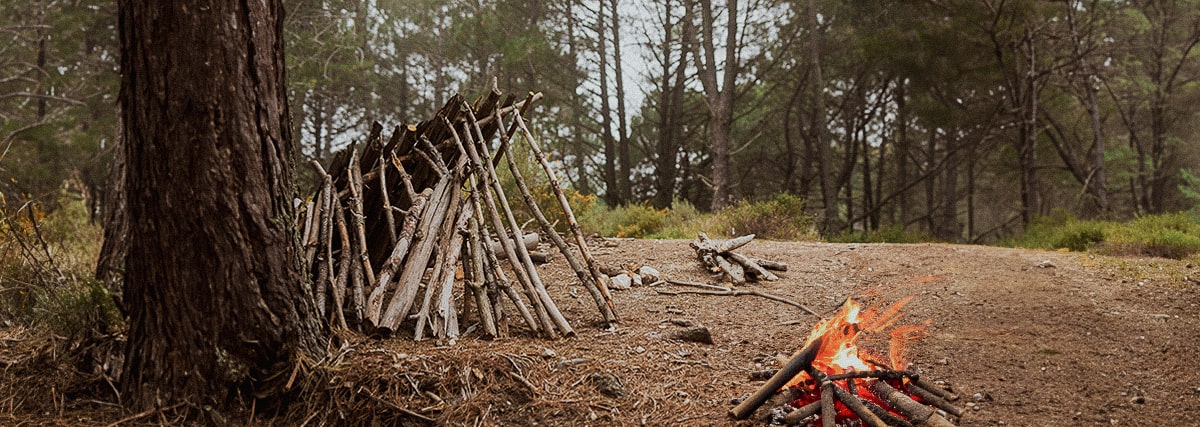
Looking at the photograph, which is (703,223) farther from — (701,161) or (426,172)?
(701,161)

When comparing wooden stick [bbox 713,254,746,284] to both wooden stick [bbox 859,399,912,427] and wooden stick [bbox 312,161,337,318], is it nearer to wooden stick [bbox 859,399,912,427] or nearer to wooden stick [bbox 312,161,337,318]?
wooden stick [bbox 859,399,912,427]

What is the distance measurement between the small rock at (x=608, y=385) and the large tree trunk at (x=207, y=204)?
107 centimetres

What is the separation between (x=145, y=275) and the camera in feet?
7.72

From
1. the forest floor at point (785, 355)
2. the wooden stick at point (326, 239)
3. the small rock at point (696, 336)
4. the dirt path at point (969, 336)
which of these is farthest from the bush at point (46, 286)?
the small rock at point (696, 336)

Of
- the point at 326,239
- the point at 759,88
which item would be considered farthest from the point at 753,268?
the point at 759,88

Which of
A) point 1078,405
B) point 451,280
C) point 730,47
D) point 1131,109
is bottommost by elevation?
point 1078,405

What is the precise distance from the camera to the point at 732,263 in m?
5.11

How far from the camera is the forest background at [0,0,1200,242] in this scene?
38.4 feet

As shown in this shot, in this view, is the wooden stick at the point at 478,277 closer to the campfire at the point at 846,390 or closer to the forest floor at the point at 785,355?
the forest floor at the point at 785,355

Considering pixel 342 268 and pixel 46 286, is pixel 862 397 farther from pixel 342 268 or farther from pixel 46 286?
pixel 46 286

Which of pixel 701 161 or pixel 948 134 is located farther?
pixel 701 161

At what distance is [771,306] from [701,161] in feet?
43.2

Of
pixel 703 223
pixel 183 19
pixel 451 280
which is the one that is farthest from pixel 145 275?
pixel 703 223

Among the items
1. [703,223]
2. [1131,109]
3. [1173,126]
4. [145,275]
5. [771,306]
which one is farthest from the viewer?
[1173,126]
